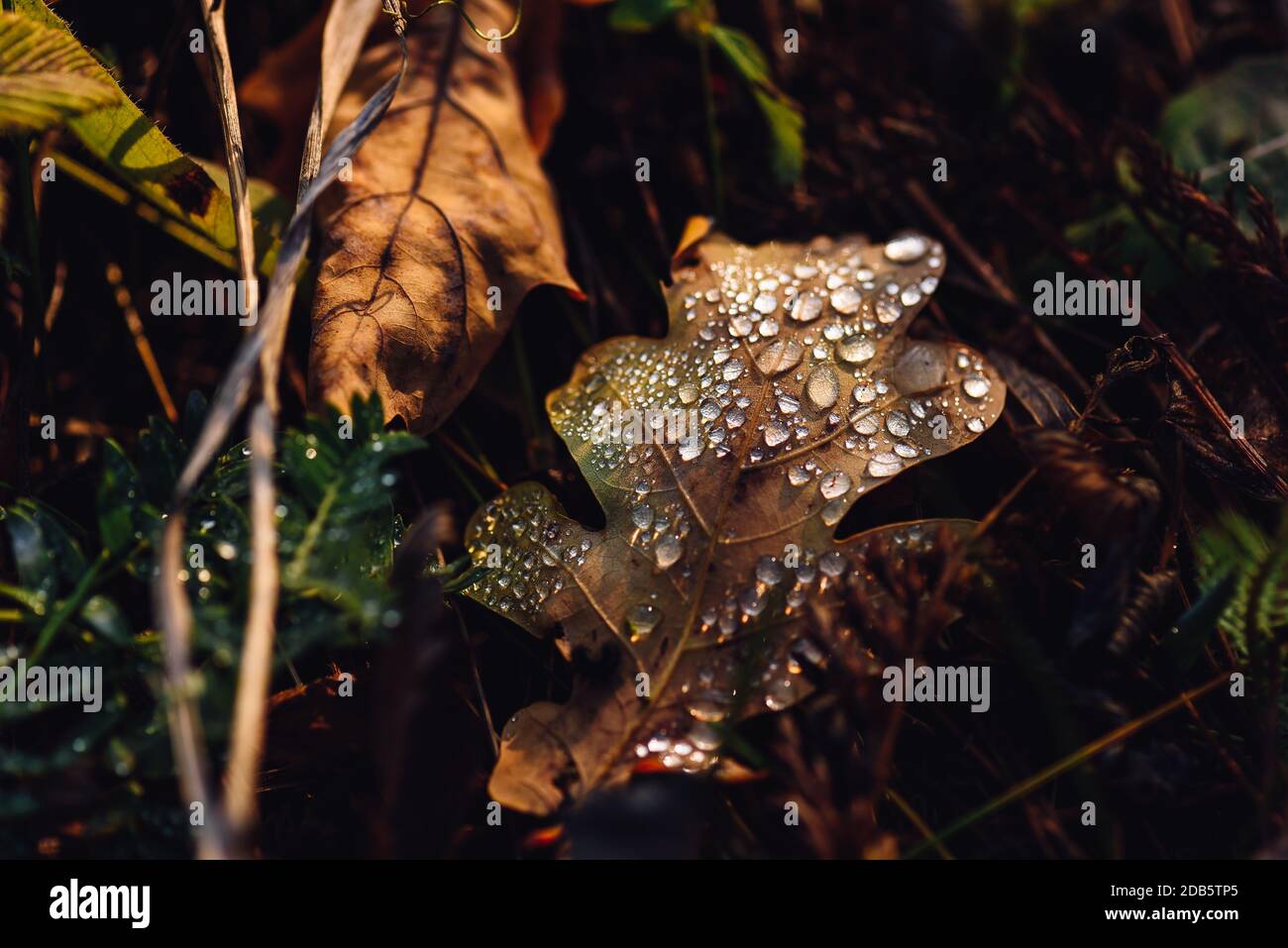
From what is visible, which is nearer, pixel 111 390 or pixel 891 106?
pixel 111 390

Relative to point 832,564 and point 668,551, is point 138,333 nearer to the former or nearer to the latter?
point 668,551

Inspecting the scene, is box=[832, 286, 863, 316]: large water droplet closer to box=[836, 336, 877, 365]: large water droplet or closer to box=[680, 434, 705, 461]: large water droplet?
box=[836, 336, 877, 365]: large water droplet

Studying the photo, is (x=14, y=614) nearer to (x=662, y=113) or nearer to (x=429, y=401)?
(x=429, y=401)

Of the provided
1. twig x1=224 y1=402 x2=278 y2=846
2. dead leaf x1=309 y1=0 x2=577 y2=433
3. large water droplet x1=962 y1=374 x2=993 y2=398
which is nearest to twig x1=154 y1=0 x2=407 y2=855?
twig x1=224 y1=402 x2=278 y2=846

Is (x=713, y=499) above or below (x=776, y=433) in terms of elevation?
below

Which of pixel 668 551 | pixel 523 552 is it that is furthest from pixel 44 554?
pixel 668 551

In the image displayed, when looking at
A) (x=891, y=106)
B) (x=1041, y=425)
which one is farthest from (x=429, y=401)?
(x=891, y=106)
